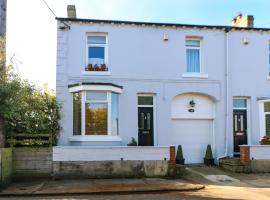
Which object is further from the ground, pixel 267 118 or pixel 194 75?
pixel 194 75

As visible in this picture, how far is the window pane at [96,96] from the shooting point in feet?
57.5

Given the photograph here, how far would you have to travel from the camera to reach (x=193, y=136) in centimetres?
1917

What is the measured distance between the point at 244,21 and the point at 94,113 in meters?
9.32

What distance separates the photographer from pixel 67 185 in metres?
13.7

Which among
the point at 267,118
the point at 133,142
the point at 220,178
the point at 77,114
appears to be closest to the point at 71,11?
the point at 77,114

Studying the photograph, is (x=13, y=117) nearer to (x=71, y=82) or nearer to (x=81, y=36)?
(x=71, y=82)

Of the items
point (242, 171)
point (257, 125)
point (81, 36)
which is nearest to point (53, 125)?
point (81, 36)

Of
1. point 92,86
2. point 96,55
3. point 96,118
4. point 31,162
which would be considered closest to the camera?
point 31,162

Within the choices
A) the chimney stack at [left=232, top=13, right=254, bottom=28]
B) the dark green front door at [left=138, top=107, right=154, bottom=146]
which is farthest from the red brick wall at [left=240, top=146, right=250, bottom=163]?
the chimney stack at [left=232, top=13, right=254, bottom=28]

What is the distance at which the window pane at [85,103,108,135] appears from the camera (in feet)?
57.5

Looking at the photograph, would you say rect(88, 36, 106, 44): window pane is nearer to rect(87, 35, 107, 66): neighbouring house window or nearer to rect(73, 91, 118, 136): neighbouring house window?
rect(87, 35, 107, 66): neighbouring house window

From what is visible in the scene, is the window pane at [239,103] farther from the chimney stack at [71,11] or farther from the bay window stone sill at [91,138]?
the chimney stack at [71,11]

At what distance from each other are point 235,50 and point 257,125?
12.5 feet

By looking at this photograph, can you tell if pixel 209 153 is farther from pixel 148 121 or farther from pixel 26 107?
pixel 26 107
